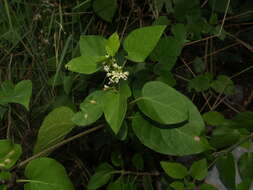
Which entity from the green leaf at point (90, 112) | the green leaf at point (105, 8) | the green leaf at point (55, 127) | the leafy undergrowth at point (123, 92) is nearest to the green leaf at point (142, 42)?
the leafy undergrowth at point (123, 92)

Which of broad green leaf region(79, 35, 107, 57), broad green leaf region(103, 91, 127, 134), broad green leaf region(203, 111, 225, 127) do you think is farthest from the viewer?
broad green leaf region(203, 111, 225, 127)

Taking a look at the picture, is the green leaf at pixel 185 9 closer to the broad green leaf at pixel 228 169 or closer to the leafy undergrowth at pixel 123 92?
the leafy undergrowth at pixel 123 92

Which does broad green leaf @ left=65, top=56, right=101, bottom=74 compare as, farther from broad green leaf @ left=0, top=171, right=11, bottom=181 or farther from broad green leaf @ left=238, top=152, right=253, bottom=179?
broad green leaf @ left=238, top=152, right=253, bottom=179

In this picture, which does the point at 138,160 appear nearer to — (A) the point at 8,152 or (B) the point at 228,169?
(B) the point at 228,169

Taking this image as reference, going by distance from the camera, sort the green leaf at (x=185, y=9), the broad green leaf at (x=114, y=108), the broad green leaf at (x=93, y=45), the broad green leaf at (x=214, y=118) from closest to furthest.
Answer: the broad green leaf at (x=114, y=108), the broad green leaf at (x=93, y=45), the broad green leaf at (x=214, y=118), the green leaf at (x=185, y=9)

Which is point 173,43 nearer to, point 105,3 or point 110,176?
point 105,3

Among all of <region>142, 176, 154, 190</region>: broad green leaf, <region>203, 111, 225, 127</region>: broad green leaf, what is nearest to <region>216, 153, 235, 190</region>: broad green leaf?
<region>203, 111, 225, 127</region>: broad green leaf

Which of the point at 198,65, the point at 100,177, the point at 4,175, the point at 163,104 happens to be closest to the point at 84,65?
the point at 163,104
